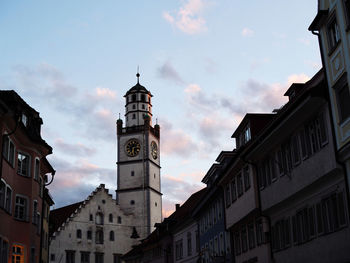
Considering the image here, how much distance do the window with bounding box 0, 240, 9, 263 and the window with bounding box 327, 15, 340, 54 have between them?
19103mm

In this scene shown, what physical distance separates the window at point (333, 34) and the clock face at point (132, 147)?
3399 inches

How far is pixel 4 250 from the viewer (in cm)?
2936

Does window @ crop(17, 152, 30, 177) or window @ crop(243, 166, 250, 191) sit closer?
window @ crop(243, 166, 250, 191)

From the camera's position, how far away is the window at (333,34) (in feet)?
68.1

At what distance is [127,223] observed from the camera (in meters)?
97.0

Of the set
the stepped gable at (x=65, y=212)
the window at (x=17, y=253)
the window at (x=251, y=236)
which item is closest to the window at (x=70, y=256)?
the stepped gable at (x=65, y=212)

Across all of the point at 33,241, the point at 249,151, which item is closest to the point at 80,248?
the point at 33,241

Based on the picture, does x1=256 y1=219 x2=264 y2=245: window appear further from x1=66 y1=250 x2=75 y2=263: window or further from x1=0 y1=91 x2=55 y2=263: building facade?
x1=66 y1=250 x2=75 y2=263: window

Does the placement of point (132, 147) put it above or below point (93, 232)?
above

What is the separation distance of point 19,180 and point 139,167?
72122 mm

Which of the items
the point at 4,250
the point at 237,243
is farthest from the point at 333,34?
the point at 4,250

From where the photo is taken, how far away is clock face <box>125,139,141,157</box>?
106625 millimetres

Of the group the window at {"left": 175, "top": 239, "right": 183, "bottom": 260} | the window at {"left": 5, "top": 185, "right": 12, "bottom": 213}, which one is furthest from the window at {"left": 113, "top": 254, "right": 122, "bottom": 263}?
the window at {"left": 5, "top": 185, "right": 12, "bottom": 213}

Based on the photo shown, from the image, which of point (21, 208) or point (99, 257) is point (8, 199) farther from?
point (99, 257)
